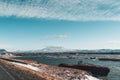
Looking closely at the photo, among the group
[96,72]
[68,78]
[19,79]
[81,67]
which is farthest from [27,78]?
[81,67]

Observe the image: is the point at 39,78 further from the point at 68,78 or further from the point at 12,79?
the point at 68,78

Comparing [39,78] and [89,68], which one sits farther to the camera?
[89,68]

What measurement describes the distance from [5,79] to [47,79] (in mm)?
6354

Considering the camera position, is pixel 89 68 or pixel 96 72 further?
pixel 89 68

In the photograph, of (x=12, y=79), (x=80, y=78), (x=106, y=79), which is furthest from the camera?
(x=106, y=79)

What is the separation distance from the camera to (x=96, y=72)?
61062 millimetres

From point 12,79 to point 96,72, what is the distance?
33401 mm

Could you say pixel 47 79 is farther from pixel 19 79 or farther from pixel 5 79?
pixel 5 79

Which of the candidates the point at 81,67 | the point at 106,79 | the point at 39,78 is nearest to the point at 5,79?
the point at 39,78

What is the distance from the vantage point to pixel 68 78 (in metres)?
39.9

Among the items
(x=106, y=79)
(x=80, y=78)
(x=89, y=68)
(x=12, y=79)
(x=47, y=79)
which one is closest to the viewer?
(x=47, y=79)

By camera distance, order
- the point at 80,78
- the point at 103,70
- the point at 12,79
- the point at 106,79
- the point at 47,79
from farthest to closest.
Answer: the point at 103,70
the point at 106,79
the point at 80,78
the point at 12,79
the point at 47,79

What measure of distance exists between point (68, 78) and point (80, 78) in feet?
6.53

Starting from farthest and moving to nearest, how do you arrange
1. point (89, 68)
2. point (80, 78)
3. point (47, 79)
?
point (89, 68), point (80, 78), point (47, 79)
